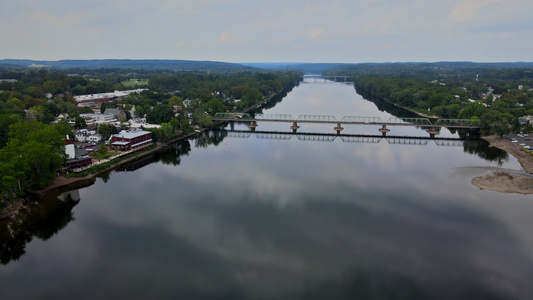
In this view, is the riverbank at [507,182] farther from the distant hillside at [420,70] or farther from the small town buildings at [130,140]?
the distant hillside at [420,70]

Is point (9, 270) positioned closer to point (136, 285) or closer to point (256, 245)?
point (136, 285)

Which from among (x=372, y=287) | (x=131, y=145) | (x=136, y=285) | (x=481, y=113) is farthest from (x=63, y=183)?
(x=481, y=113)

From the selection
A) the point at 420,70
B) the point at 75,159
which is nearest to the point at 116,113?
the point at 75,159

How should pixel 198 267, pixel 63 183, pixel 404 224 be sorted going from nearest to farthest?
1. pixel 198 267
2. pixel 404 224
3. pixel 63 183

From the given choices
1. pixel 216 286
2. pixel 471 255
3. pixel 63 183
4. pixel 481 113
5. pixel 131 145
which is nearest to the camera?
pixel 216 286

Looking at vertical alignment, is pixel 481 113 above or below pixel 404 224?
above

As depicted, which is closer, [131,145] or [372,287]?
[372,287]

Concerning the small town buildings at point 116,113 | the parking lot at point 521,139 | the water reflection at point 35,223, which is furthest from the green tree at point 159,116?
the parking lot at point 521,139
